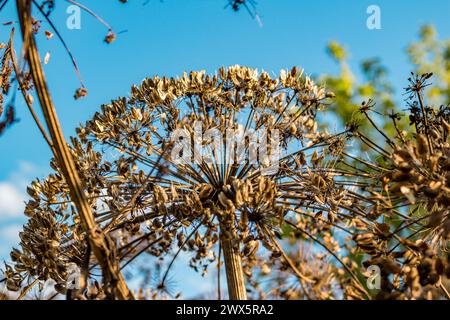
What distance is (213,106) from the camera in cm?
443

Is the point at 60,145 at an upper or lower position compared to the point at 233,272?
upper

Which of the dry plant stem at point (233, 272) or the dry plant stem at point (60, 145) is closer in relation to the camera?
the dry plant stem at point (60, 145)

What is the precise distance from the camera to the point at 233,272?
3.96m

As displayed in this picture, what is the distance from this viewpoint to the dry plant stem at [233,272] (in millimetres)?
3939

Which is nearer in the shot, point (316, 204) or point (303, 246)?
point (316, 204)

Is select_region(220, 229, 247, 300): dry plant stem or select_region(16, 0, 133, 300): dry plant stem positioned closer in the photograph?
select_region(16, 0, 133, 300): dry plant stem

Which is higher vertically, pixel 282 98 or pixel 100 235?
pixel 282 98

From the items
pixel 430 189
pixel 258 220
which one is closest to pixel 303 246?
pixel 258 220

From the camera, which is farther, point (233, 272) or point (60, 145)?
point (233, 272)

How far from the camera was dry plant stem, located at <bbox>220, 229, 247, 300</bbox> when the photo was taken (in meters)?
3.94

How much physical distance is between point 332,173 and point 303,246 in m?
2.96
